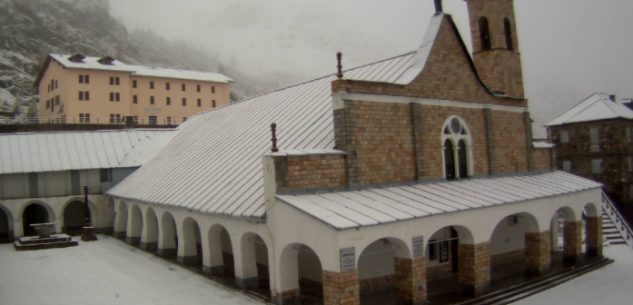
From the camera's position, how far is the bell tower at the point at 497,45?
22.7 metres

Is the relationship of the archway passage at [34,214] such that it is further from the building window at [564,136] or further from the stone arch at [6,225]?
the building window at [564,136]

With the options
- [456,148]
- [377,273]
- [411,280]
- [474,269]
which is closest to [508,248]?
[456,148]

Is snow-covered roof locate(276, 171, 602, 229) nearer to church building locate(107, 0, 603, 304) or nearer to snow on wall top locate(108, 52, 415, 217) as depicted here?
church building locate(107, 0, 603, 304)

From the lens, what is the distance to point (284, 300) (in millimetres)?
14055

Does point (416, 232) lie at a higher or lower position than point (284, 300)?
higher

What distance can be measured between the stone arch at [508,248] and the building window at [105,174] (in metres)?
21.7

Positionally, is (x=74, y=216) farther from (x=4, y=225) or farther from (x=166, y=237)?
(x=166, y=237)

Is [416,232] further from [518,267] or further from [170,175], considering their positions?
[170,175]

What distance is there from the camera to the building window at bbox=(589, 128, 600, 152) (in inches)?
1538

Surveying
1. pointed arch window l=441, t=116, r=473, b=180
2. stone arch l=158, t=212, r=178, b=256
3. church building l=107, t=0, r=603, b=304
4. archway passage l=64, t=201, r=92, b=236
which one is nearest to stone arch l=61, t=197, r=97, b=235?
archway passage l=64, t=201, r=92, b=236

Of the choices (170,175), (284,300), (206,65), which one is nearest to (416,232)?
(284,300)

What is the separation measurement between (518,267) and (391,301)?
24.2 ft

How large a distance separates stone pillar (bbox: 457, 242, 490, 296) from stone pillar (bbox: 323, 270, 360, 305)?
4.54m

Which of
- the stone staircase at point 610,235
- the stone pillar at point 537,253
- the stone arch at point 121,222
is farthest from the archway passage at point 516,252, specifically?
the stone arch at point 121,222
